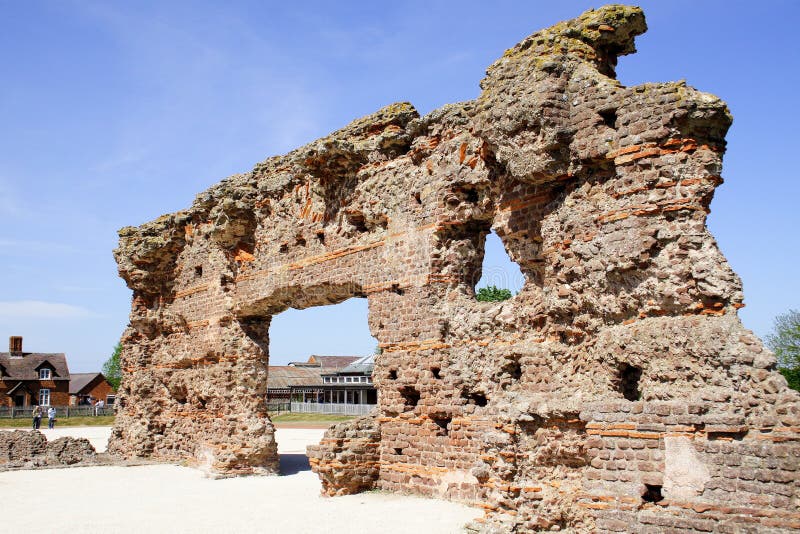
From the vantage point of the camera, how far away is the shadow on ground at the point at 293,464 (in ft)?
49.1

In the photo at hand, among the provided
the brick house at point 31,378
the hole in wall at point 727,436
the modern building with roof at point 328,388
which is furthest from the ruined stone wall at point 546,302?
the brick house at point 31,378

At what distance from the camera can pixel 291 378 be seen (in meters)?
50.9

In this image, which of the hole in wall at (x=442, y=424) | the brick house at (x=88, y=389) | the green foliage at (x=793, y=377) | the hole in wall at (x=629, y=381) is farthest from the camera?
the brick house at (x=88, y=389)

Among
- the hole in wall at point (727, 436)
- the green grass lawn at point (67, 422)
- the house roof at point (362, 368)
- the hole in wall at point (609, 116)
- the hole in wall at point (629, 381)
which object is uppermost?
the hole in wall at point (609, 116)

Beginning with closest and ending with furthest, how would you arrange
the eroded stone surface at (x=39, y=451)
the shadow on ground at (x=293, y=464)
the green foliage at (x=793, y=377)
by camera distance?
1. the shadow on ground at (x=293, y=464)
2. the eroded stone surface at (x=39, y=451)
3. the green foliage at (x=793, y=377)

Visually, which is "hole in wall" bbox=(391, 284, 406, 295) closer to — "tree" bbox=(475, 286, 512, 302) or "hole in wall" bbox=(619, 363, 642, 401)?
"hole in wall" bbox=(619, 363, 642, 401)

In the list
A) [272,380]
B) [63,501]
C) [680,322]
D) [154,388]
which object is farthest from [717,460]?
[272,380]

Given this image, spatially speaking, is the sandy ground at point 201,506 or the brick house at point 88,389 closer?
the sandy ground at point 201,506

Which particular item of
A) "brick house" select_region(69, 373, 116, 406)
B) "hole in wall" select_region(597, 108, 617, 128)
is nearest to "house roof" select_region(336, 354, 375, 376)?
"brick house" select_region(69, 373, 116, 406)

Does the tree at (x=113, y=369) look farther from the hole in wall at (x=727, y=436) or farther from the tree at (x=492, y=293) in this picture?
the hole in wall at (x=727, y=436)

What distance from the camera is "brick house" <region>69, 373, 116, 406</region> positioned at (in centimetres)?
5558

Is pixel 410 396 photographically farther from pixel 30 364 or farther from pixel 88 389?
pixel 88 389

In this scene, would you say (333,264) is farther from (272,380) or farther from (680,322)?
(272,380)

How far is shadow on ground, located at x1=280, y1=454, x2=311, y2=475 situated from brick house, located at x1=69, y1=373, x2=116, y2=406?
138 ft
